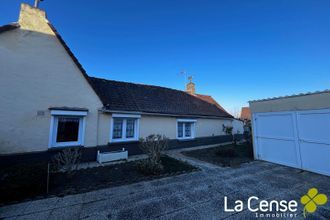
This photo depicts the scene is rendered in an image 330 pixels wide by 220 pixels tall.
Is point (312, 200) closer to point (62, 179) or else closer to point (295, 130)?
point (295, 130)

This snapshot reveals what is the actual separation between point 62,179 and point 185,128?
9.86 meters

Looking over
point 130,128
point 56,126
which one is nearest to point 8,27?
point 56,126

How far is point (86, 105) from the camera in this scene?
339 inches

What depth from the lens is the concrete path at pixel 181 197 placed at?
3881mm

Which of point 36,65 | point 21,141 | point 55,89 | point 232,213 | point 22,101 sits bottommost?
point 232,213

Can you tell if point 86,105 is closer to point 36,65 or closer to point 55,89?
point 55,89

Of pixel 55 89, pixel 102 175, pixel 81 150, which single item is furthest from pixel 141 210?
pixel 55 89

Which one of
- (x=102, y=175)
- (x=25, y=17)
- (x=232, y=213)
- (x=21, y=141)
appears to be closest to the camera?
(x=232, y=213)

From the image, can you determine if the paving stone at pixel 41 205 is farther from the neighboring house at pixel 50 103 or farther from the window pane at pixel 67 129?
the window pane at pixel 67 129

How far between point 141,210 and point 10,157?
6972 millimetres

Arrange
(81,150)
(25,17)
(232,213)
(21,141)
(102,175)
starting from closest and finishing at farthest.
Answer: (232,213)
(102,175)
(21,141)
(25,17)
(81,150)

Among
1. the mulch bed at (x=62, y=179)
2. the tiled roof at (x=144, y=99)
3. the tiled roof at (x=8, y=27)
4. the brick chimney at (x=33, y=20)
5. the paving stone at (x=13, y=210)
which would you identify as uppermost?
the brick chimney at (x=33, y=20)

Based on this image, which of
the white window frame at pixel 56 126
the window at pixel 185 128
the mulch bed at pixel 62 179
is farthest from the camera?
the window at pixel 185 128

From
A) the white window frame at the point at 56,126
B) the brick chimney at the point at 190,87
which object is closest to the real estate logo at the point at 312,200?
the white window frame at the point at 56,126
